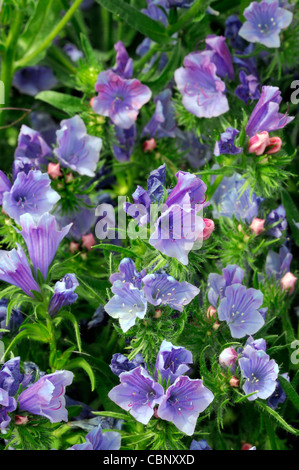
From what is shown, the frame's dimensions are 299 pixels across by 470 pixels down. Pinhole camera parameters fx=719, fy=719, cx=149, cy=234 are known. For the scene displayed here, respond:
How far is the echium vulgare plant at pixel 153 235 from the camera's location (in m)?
0.84

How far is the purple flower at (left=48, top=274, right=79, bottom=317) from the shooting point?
861 millimetres

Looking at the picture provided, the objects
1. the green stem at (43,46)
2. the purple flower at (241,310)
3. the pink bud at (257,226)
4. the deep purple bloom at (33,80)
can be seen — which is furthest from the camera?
the deep purple bloom at (33,80)

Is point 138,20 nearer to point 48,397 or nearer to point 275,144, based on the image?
point 275,144

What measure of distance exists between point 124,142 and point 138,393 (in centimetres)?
44

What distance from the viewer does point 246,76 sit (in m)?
1.11

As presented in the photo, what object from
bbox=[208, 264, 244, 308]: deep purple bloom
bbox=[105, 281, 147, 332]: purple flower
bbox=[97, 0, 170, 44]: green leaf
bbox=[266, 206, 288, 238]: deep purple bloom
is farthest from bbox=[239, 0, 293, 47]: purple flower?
bbox=[105, 281, 147, 332]: purple flower

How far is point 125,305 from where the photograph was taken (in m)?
0.85

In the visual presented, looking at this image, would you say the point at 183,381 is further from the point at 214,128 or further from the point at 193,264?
the point at 214,128

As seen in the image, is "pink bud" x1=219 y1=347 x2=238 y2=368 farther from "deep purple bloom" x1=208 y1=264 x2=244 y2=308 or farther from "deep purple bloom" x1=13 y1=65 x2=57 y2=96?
"deep purple bloom" x1=13 y1=65 x2=57 y2=96

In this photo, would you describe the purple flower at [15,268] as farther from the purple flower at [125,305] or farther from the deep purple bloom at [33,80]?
the deep purple bloom at [33,80]

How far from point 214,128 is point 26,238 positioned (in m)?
0.40

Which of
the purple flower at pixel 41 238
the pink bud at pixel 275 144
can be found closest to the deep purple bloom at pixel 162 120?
the pink bud at pixel 275 144

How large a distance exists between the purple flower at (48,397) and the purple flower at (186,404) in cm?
13

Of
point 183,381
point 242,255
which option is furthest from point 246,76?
point 183,381
